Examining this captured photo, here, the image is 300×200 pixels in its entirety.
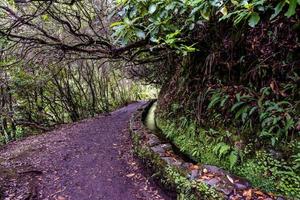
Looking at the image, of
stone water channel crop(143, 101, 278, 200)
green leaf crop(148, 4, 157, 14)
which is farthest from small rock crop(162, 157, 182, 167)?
green leaf crop(148, 4, 157, 14)

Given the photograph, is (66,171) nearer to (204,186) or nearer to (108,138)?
(108,138)

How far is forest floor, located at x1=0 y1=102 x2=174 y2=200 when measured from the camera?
4.74 metres

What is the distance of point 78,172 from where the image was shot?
565 centimetres

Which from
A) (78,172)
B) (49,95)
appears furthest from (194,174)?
(49,95)

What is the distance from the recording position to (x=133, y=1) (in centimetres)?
357

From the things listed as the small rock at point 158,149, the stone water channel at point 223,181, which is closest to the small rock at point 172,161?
the stone water channel at point 223,181

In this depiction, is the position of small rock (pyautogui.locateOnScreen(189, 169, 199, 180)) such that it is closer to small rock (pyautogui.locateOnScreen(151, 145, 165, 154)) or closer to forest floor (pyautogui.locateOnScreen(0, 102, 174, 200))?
forest floor (pyautogui.locateOnScreen(0, 102, 174, 200))

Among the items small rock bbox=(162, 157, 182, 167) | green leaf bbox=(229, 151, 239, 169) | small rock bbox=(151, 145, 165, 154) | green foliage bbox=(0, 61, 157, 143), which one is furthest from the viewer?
green foliage bbox=(0, 61, 157, 143)

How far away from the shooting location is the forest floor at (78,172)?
4.74 metres

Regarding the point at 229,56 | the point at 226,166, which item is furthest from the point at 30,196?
the point at 229,56

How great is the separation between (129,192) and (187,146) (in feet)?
4.31

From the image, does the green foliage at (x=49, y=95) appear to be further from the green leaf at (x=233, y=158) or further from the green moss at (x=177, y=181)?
the green leaf at (x=233, y=158)

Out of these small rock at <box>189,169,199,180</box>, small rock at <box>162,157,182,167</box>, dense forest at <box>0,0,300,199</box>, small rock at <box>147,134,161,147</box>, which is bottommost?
small rock at <box>189,169,199,180</box>

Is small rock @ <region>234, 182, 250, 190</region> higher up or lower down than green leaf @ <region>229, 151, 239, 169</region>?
lower down
